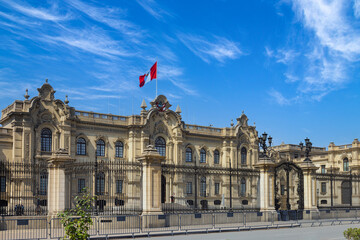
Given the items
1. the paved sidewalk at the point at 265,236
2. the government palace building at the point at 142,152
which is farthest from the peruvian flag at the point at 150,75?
the paved sidewalk at the point at 265,236

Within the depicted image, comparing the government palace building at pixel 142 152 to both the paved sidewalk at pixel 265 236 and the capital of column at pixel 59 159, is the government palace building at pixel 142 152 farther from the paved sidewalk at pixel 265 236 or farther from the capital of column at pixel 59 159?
the capital of column at pixel 59 159

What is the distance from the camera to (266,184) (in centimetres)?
3058

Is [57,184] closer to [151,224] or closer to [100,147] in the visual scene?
[151,224]

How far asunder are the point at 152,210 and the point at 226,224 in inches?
208

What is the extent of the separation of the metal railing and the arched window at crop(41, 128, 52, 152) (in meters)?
20.9

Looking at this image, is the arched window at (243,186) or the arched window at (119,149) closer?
the arched window at (119,149)

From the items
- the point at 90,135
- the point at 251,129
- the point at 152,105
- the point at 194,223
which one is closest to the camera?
the point at 194,223

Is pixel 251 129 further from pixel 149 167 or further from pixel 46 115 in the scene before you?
pixel 149 167

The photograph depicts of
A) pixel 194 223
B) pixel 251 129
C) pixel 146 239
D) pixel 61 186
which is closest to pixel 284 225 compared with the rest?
pixel 194 223

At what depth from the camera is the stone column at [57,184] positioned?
81.0ft

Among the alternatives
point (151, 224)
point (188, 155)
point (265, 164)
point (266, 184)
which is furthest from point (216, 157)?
point (151, 224)

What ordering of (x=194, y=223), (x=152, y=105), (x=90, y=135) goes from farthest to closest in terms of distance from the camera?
(x=152, y=105)
(x=90, y=135)
(x=194, y=223)

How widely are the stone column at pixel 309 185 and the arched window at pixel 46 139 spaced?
971 inches

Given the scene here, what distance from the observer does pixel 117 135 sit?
2025 inches
